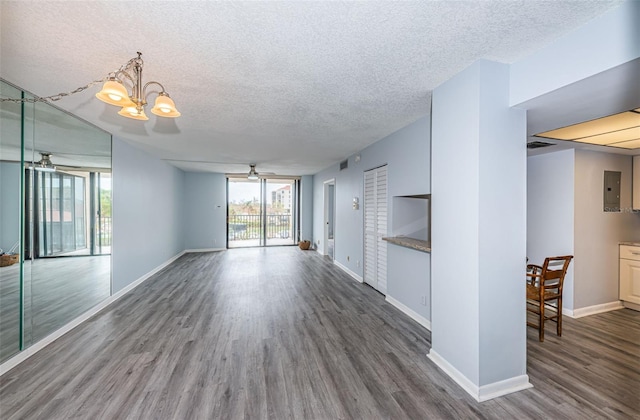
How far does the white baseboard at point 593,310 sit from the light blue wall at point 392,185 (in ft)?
7.01

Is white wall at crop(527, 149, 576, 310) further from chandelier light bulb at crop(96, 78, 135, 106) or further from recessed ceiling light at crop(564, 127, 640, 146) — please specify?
chandelier light bulb at crop(96, 78, 135, 106)

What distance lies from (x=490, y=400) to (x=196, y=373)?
239 centimetres

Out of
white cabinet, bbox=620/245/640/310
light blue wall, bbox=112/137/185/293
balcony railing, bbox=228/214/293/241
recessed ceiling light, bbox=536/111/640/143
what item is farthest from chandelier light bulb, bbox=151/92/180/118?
balcony railing, bbox=228/214/293/241

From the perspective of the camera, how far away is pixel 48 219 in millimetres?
2617

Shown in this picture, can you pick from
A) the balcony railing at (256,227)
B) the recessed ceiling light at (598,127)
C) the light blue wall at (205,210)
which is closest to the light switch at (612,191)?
the recessed ceiling light at (598,127)

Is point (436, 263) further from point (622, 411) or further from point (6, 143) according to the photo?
point (6, 143)

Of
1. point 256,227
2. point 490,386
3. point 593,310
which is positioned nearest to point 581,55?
point 490,386

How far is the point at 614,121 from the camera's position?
8.02 feet

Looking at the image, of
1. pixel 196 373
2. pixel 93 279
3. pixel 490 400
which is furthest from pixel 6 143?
pixel 490 400

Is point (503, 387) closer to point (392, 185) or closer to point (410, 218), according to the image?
point (410, 218)

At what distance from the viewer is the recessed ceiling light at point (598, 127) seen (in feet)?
7.73

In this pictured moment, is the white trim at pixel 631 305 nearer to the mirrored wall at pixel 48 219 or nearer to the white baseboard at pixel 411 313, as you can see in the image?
the white baseboard at pixel 411 313

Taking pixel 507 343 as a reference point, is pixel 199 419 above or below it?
below

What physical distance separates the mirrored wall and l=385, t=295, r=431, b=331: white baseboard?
162 inches
